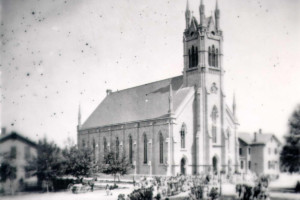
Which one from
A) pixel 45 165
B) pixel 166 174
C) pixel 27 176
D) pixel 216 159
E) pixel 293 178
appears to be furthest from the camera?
pixel 216 159

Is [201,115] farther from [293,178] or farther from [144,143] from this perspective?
[293,178]

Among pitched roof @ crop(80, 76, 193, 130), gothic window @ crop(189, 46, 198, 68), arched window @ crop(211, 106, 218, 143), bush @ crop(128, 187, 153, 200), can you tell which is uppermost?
gothic window @ crop(189, 46, 198, 68)

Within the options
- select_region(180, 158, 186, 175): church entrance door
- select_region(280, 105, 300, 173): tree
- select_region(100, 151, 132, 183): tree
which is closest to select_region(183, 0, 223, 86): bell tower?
select_region(180, 158, 186, 175): church entrance door

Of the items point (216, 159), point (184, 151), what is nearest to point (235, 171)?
point (216, 159)

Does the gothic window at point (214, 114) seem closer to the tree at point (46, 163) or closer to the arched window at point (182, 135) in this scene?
the arched window at point (182, 135)

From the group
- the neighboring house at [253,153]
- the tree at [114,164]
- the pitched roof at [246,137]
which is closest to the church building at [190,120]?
the neighboring house at [253,153]

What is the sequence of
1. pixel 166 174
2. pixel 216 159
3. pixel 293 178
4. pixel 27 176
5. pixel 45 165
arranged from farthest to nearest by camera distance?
1. pixel 216 159
2. pixel 166 174
3. pixel 293 178
4. pixel 45 165
5. pixel 27 176

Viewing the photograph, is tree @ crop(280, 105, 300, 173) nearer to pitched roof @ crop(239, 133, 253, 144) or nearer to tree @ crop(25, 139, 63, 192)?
tree @ crop(25, 139, 63, 192)
